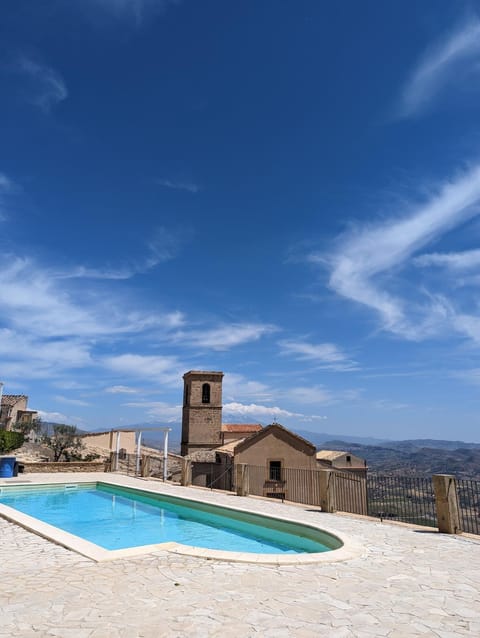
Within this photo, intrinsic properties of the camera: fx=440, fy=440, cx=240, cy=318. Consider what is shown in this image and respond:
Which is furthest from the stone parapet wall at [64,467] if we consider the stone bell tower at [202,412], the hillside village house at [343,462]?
the hillside village house at [343,462]

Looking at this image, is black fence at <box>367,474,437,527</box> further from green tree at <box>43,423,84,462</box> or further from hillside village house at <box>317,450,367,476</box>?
hillside village house at <box>317,450,367,476</box>

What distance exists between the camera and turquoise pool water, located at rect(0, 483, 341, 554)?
10.1m

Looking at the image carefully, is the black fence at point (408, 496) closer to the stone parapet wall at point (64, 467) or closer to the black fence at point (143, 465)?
the black fence at point (143, 465)

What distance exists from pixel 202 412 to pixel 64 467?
15.7 m

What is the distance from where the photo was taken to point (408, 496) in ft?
39.6

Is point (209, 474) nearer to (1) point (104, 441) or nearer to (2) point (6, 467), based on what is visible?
(1) point (104, 441)

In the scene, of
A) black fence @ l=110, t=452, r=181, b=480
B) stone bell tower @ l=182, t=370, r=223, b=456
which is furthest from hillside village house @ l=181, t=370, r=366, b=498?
black fence @ l=110, t=452, r=181, b=480

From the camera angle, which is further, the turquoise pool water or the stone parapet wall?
the stone parapet wall

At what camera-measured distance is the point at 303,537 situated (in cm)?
1001

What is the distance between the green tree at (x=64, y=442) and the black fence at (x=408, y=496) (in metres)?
26.3

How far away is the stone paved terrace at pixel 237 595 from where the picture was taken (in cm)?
439

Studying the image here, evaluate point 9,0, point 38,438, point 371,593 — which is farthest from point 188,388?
point 371,593

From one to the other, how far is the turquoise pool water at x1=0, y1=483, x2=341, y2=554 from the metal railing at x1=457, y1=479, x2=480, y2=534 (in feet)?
11.2

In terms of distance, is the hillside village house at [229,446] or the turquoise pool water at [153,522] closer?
the turquoise pool water at [153,522]
